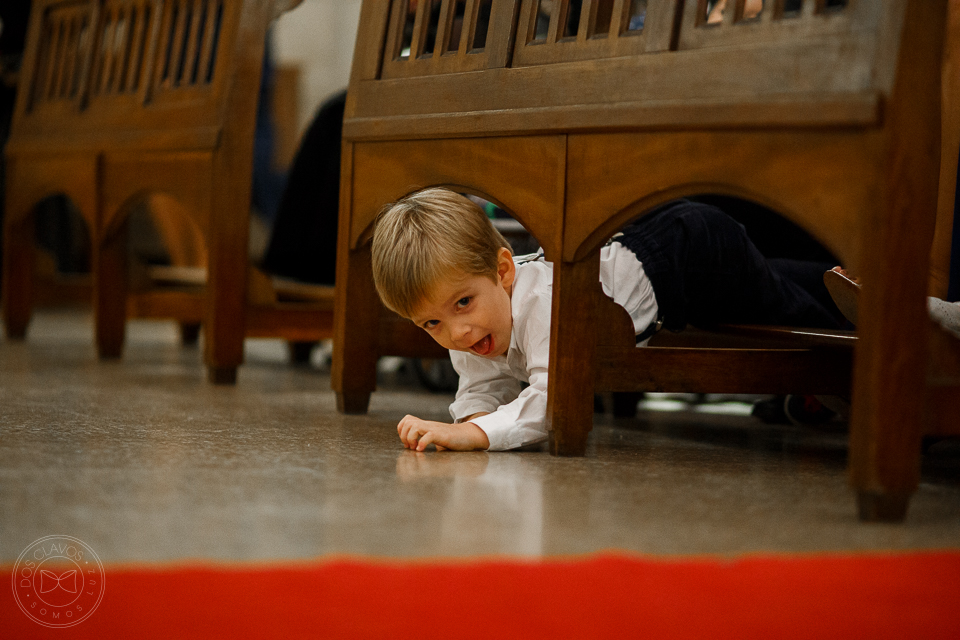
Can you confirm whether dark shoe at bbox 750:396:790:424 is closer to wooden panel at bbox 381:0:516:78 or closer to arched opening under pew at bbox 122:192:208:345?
wooden panel at bbox 381:0:516:78

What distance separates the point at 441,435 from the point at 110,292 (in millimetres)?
1559

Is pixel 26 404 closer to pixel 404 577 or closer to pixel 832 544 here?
pixel 404 577

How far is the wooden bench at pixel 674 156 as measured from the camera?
0.97 meters

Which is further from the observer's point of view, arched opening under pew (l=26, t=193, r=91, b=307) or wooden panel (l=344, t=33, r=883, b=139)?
arched opening under pew (l=26, t=193, r=91, b=307)

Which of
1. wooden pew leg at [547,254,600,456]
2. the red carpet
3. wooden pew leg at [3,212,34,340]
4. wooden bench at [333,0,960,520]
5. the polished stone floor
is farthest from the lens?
wooden pew leg at [3,212,34,340]

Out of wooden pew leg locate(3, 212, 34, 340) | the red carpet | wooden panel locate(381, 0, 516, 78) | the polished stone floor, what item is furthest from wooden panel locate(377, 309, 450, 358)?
wooden pew leg locate(3, 212, 34, 340)

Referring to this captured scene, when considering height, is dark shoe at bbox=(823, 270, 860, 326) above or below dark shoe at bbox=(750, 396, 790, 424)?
above

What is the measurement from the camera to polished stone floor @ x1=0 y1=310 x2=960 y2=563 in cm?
86

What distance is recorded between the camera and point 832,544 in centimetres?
89

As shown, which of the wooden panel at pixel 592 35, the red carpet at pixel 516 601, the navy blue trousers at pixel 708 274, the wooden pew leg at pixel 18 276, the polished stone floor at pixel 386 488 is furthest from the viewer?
the wooden pew leg at pixel 18 276

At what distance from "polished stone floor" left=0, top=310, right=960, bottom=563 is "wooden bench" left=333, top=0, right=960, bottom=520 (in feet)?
0.34

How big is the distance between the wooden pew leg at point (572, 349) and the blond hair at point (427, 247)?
14cm

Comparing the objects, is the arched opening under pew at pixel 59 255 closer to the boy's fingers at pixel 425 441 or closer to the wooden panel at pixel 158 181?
the wooden panel at pixel 158 181

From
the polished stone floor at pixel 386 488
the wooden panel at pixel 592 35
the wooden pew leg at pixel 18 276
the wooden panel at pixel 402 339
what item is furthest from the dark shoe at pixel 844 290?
the wooden pew leg at pixel 18 276
